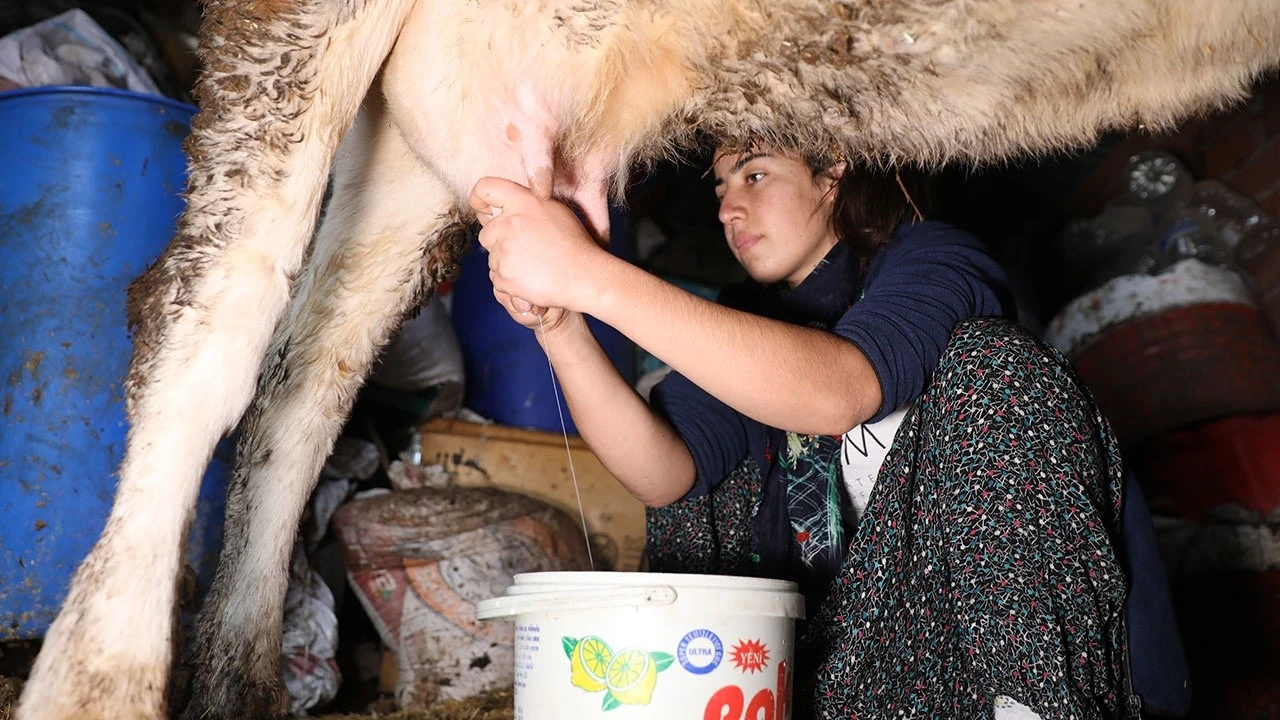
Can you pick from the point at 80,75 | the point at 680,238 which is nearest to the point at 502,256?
the point at 80,75

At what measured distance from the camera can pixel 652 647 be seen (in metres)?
1.11

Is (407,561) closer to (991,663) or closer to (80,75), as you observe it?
(80,75)

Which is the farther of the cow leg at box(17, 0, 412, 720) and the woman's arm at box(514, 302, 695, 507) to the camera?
the woman's arm at box(514, 302, 695, 507)

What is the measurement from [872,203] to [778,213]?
6.6 inches

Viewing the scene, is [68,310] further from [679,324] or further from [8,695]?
[679,324]

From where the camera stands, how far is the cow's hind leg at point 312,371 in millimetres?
1562

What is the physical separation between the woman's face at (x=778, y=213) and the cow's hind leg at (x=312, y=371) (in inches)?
19.9

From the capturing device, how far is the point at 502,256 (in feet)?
4.07

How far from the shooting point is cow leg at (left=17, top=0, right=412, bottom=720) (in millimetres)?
1271

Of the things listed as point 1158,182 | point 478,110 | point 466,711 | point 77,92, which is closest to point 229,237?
point 478,110

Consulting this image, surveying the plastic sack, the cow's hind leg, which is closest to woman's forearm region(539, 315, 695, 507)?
the cow's hind leg

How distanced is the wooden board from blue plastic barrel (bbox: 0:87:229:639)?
0.68 m

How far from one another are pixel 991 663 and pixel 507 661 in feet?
4.10

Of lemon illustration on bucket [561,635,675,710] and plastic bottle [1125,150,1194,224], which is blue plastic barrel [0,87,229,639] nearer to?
lemon illustration on bucket [561,635,675,710]
